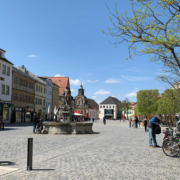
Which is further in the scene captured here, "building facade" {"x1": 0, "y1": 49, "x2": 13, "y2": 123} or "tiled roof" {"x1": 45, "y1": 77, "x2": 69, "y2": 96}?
"tiled roof" {"x1": 45, "y1": 77, "x2": 69, "y2": 96}

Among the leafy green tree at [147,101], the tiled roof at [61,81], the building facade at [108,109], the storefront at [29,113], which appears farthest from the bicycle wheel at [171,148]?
the building facade at [108,109]

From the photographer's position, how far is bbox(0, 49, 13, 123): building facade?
4464 cm

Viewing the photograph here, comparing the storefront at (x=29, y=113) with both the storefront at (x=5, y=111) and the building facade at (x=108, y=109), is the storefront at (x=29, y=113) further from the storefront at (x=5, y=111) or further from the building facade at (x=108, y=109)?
the building facade at (x=108, y=109)

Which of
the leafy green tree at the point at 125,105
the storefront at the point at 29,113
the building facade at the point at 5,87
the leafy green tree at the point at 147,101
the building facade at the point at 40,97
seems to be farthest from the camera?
the leafy green tree at the point at 125,105

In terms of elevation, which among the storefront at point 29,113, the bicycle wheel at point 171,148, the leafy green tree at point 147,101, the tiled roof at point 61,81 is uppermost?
the tiled roof at point 61,81

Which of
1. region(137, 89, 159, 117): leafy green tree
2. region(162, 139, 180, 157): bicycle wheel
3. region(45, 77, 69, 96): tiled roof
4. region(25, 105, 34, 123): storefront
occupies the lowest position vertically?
region(162, 139, 180, 157): bicycle wheel

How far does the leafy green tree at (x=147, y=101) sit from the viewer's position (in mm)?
70312

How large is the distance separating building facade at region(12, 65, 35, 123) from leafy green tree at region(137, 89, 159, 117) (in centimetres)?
2850

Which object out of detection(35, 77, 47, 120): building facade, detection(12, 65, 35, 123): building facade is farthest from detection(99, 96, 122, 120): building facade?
detection(12, 65, 35, 123): building facade

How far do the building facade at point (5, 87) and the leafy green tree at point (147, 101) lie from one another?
1443 inches

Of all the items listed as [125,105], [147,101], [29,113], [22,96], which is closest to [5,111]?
[22,96]

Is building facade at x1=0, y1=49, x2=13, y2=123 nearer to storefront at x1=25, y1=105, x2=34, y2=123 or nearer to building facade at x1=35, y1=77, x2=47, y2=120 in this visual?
storefront at x1=25, y1=105, x2=34, y2=123

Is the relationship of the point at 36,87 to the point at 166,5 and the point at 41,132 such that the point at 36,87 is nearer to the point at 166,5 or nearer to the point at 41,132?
the point at 41,132

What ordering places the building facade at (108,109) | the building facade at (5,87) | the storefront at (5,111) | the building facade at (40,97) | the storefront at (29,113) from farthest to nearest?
the building facade at (108,109), the building facade at (40,97), the storefront at (29,113), the building facade at (5,87), the storefront at (5,111)
